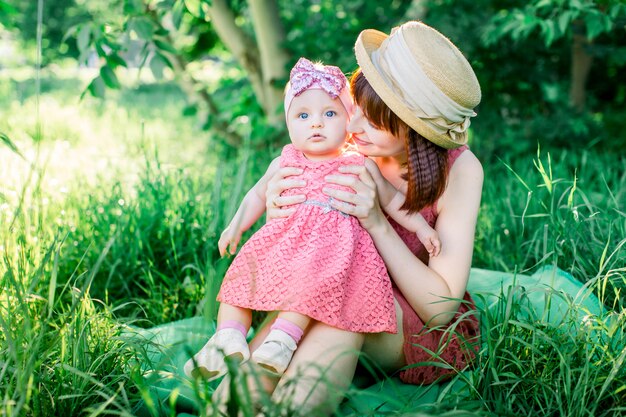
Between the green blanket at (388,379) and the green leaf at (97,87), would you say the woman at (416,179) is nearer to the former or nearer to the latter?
the green blanket at (388,379)

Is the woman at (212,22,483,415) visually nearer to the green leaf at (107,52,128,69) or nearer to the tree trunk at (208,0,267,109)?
the green leaf at (107,52,128,69)

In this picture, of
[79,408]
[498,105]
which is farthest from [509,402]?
[498,105]

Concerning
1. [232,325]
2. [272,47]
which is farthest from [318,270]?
[272,47]

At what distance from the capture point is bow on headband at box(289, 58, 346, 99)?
1943mm

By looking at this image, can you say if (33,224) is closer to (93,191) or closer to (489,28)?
(93,191)

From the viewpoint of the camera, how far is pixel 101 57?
2.92 metres

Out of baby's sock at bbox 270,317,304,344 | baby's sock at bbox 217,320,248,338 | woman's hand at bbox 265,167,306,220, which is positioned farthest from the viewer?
woman's hand at bbox 265,167,306,220

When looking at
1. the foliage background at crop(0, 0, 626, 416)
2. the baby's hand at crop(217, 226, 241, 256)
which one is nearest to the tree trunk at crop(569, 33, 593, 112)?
the foliage background at crop(0, 0, 626, 416)

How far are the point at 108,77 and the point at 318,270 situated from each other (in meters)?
1.63

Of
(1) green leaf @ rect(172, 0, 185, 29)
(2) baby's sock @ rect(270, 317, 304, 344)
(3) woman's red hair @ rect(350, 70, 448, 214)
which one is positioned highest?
(1) green leaf @ rect(172, 0, 185, 29)

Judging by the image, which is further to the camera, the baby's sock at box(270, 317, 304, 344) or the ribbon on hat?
the ribbon on hat

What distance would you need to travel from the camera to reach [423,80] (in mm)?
1843

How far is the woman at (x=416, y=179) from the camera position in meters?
1.86

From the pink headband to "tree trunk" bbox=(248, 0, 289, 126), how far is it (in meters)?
2.27
